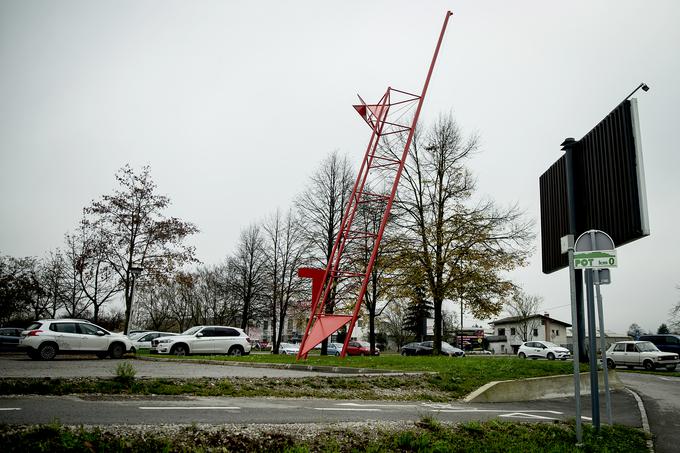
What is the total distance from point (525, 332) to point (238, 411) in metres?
78.2

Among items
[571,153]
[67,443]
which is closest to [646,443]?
[571,153]

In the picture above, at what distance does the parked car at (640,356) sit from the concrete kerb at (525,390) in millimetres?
17503

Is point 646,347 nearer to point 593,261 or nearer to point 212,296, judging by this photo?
point 593,261

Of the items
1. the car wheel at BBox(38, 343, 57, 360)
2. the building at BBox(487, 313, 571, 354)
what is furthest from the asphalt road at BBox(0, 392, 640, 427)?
the building at BBox(487, 313, 571, 354)

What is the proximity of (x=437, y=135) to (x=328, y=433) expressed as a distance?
2581cm

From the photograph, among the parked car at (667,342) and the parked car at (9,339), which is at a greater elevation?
the parked car at (667,342)

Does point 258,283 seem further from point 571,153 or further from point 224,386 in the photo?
point 571,153

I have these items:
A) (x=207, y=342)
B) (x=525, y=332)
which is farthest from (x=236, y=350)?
(x=525, y=332)

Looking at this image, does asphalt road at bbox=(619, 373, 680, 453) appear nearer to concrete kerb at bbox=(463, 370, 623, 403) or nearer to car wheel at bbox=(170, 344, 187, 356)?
concrete kerb at bbox=(463, 370, 623, 403)

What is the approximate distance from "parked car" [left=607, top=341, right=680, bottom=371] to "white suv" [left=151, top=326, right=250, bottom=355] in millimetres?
21464

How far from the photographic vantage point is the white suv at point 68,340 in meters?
18.6

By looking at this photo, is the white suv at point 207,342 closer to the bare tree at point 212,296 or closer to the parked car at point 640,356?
the parked car at point 640,356

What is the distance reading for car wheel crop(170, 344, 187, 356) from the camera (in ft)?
78.7

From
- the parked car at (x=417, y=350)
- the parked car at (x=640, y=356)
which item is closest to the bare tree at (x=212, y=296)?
the parked car at (x=417, y=350)
